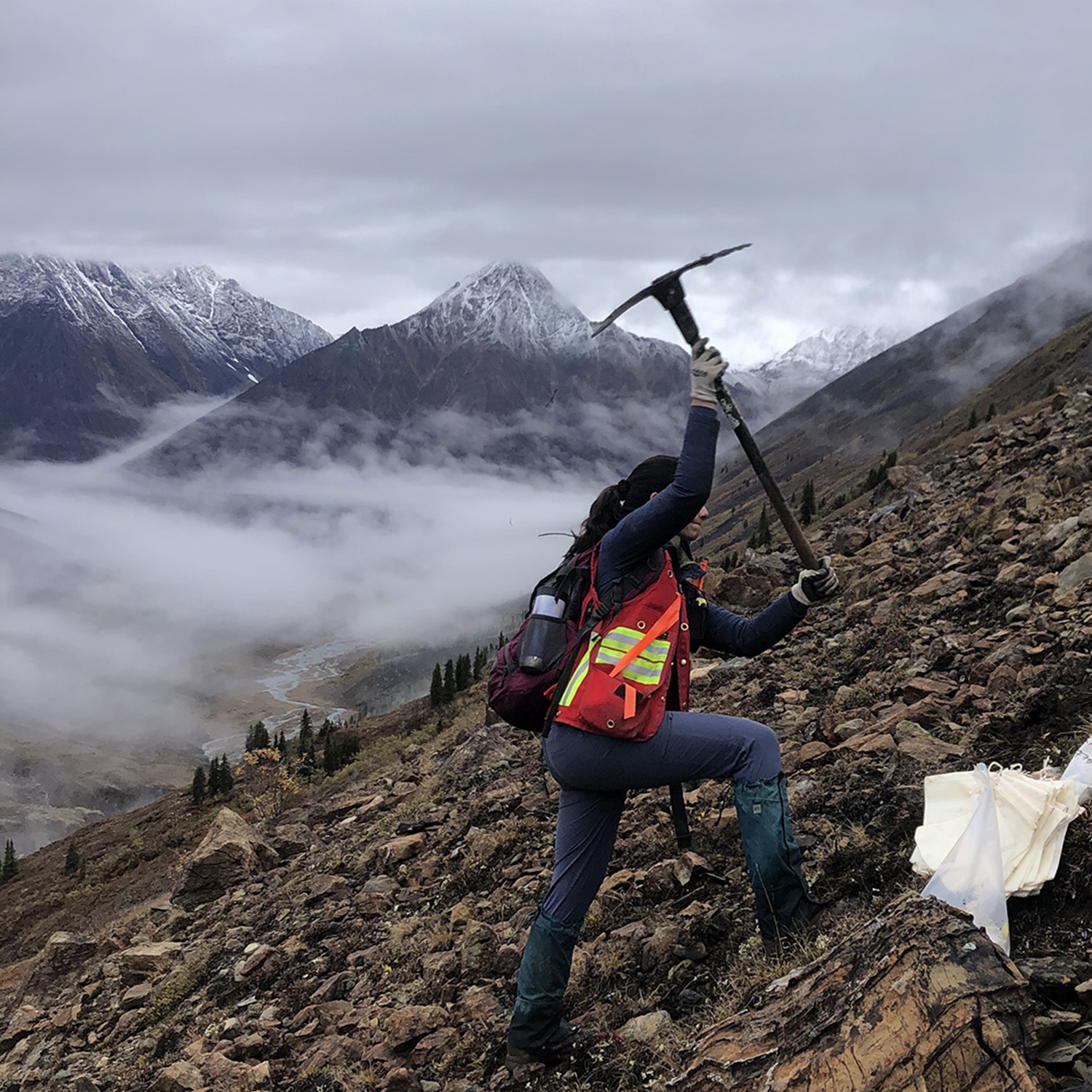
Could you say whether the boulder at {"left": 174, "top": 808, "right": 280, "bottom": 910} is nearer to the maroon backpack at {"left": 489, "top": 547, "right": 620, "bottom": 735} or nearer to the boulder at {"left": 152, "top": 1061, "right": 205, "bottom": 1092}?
the boulder at {"left": 152, "top": 1061, "right": 205, "bottom": 1092}

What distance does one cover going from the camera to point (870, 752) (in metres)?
6.95

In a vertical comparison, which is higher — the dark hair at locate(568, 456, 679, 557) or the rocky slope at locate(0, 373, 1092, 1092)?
the dark hair at locate(568, 456, 679, 557)

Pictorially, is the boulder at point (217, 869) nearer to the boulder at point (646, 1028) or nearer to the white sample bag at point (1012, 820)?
the boulder at point (646, 1028)

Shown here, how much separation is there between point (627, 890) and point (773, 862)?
241 centimetres

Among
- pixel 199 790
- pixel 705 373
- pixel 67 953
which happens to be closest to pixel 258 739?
pixel 199 790

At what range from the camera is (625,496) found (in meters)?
4.72

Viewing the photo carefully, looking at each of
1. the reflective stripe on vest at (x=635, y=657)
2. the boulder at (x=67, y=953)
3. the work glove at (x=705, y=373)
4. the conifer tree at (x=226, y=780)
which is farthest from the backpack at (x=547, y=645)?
the conifer tree at (x=226, y=780)

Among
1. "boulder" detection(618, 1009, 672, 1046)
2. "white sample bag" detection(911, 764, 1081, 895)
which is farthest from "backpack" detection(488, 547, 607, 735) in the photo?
"white sample bag" detection(911, 764, 1081, 895)

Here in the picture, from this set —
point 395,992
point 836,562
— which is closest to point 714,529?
point 836,562

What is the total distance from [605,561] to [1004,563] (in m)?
9.04

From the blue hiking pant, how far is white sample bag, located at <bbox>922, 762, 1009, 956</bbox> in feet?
2.86

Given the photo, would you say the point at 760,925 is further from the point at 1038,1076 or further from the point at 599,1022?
the point at 1038,1076

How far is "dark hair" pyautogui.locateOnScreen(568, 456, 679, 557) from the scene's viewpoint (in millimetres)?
4516

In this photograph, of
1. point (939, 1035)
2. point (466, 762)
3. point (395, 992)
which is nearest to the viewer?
point (939, 1035)
